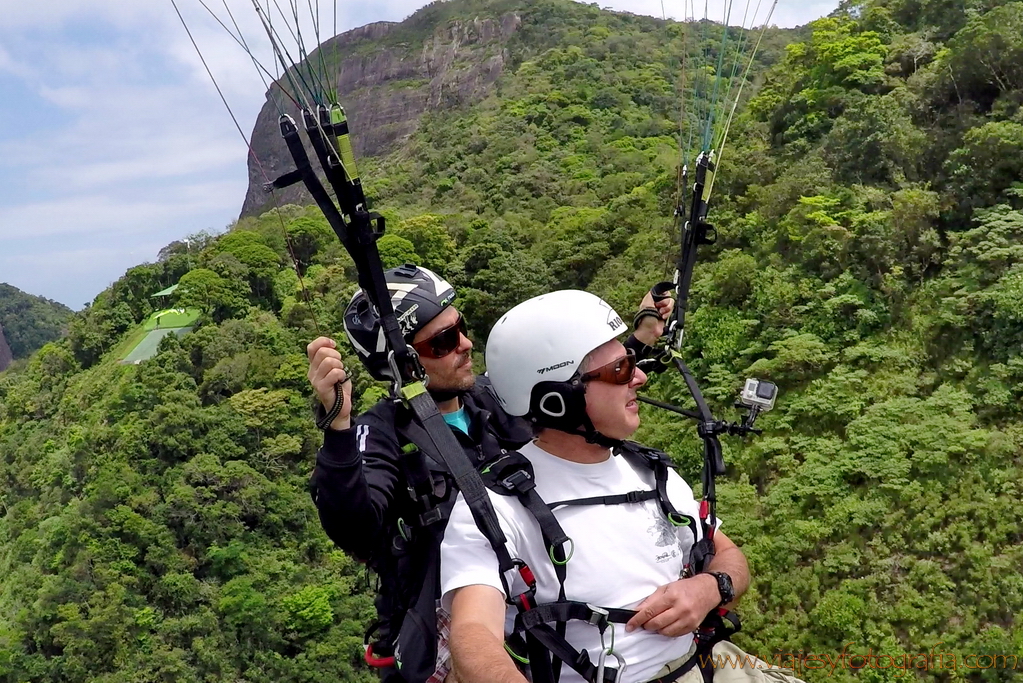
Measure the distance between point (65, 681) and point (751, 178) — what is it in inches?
1010

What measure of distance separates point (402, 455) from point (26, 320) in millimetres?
120609

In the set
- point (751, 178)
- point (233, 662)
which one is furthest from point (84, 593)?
point (751, 178)

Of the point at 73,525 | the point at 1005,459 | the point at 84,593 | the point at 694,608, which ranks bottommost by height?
the point at 84,593

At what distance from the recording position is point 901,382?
30.8ft

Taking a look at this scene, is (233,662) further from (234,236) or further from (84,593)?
(234,236)

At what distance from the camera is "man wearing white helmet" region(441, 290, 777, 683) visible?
1.92 metres

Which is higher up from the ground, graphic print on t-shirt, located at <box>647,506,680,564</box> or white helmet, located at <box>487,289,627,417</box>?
white helmet, located at <box>487,289,627,417</box>

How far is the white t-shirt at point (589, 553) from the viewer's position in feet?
6.33

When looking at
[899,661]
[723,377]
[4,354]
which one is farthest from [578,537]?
[4,354]

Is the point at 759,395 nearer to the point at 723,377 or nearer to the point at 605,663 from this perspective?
the point at 605,663

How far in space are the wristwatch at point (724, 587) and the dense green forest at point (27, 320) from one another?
11072cm

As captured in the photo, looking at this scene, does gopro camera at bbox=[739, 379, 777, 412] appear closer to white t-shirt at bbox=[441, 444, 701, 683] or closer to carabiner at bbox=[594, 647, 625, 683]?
white t-shirt at bbox=[441, 444, 701, 683]

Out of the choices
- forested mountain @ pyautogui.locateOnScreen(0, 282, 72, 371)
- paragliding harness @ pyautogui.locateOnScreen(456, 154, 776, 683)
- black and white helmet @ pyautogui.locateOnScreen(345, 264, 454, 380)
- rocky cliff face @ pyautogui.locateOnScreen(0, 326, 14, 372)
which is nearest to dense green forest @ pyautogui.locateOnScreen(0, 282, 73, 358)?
Result: forested mountain @ pyautogui.locateOnScreen(0, 282, 72, 371)

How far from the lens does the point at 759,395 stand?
10.3 ft
